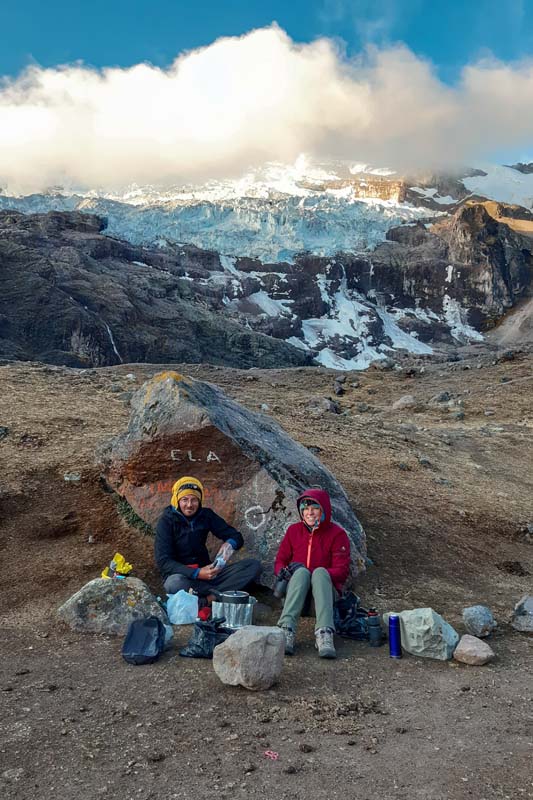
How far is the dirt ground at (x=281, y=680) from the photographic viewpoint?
3.93 meters

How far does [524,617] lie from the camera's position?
7324mm

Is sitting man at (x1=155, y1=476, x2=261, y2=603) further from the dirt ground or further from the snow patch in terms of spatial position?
the snow patch

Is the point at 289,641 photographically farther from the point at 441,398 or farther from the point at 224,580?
the point at 441,398

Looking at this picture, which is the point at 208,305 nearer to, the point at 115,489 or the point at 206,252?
the point at 206,252

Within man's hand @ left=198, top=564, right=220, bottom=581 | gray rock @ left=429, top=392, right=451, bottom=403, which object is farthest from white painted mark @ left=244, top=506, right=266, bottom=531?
gray rock @ left=429, top=392, right=451, bottom=403

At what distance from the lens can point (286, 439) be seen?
34.7 ft

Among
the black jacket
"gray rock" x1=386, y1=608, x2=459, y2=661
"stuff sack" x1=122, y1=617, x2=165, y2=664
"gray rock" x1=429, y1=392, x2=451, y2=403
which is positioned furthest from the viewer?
"gray rock" x1=429, y1=392, x2=451, y2=403

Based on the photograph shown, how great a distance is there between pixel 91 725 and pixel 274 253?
196 meters

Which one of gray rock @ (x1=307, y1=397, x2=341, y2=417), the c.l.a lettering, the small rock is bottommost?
the small rock

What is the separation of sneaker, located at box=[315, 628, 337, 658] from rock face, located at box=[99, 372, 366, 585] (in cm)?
205

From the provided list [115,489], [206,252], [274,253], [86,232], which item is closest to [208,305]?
[86,232]

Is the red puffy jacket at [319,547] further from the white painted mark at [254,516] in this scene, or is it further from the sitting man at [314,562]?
the white painted mark at [254,516]

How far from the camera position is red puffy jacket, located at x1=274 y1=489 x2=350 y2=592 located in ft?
22.9

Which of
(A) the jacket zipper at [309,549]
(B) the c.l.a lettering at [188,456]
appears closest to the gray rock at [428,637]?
(A) the jacket zipper at [309,549]
